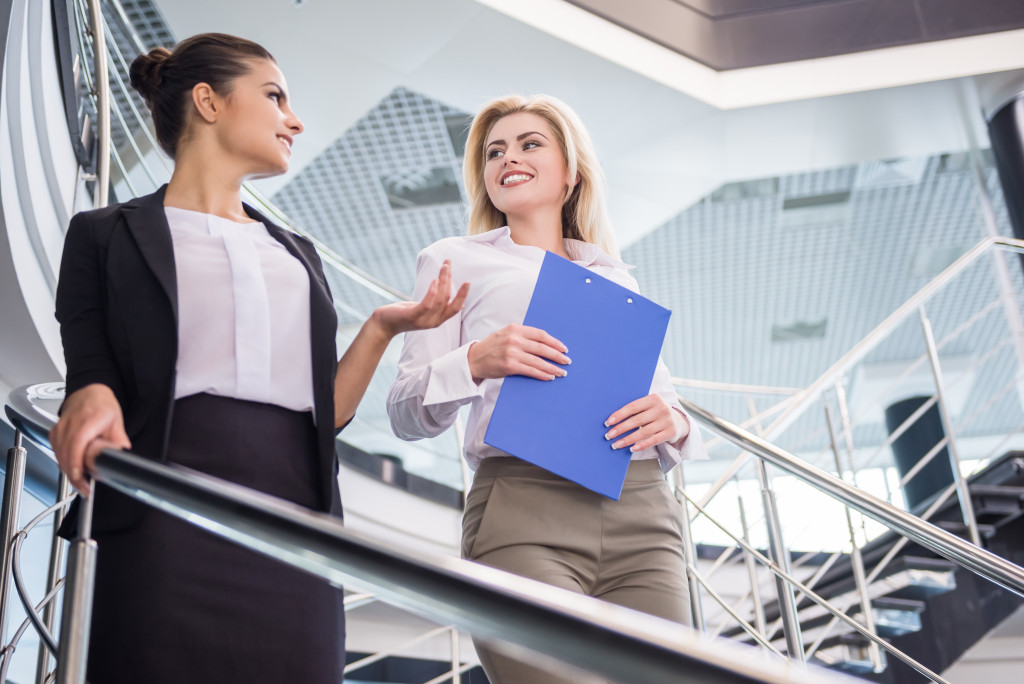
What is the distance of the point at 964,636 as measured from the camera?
2928 mm

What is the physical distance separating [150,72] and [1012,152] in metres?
4.13

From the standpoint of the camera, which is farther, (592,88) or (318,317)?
(592,88)

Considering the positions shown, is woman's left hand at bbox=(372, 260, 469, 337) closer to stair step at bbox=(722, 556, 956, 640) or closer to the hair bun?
the hair bun

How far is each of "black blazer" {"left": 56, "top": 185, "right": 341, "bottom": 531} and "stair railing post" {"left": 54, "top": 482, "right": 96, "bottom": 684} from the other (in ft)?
0.27

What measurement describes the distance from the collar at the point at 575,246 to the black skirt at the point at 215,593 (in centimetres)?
58

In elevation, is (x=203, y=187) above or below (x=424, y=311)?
above

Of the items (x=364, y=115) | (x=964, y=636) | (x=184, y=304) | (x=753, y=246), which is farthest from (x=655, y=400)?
(x=753, y=246)

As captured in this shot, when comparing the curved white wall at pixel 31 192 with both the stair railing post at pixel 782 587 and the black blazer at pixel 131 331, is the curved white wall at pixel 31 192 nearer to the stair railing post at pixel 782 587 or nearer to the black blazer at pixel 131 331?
the black blazer at pixel 131 331

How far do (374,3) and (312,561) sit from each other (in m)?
3.25

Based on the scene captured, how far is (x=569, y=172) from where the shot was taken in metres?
1.53

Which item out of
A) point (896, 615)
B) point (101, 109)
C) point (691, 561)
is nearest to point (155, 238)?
point (101, 109)

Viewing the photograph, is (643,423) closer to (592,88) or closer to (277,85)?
(277,85)

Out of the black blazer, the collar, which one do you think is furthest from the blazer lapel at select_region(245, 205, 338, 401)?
the collar

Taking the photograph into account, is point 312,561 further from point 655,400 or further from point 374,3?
point 374,3
